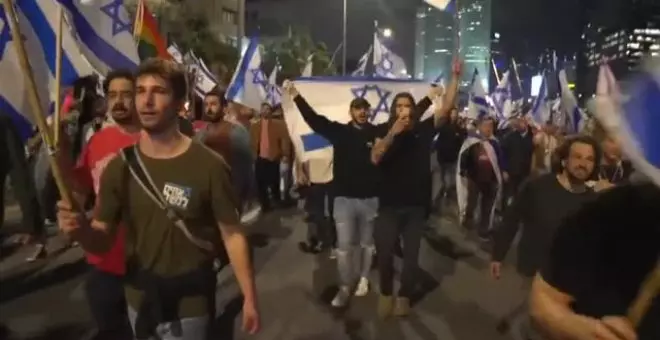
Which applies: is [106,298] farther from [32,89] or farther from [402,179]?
[402,179]

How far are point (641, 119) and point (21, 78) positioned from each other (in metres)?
4.03

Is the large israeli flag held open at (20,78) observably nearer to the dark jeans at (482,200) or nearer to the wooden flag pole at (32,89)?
the wooden flag pole at (32,89)

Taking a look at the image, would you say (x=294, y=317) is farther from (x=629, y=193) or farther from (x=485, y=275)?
(x=629, y=193)

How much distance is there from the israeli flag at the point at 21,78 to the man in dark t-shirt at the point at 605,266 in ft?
11.3

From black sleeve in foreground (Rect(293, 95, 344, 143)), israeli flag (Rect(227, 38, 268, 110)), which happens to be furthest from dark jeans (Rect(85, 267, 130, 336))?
israeli flag (Rect(227, 38, 268, 110))

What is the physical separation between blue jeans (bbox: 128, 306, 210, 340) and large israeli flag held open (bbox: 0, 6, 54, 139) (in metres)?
1.97

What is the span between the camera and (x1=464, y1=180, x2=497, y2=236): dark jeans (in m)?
13.5

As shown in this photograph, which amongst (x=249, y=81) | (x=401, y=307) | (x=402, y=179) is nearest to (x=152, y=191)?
(x=402, y=179)

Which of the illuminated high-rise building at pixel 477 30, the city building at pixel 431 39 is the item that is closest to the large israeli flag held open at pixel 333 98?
the illuminated high-rise building at pixel 477 30

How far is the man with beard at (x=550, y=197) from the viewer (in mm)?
5543

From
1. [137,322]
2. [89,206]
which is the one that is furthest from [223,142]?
[137,322]

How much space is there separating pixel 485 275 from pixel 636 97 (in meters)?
8.19

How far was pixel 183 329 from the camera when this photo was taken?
381 centimetres

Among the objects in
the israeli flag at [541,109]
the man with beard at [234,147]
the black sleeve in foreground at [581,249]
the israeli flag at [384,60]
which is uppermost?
the israeli flag at [384,60]
